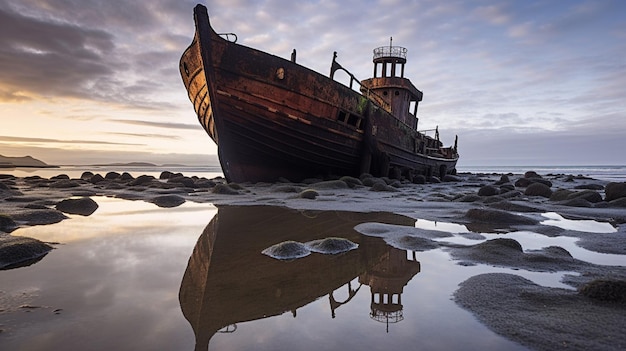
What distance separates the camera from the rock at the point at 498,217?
5152 millimetres

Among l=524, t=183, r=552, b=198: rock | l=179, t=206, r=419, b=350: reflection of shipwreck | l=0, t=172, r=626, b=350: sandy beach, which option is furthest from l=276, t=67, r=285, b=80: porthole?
l=524, t=183, r=552, b=198: rock

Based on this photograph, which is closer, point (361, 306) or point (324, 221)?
point (361, 306)

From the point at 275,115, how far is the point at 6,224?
724cm

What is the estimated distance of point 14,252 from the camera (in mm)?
2945

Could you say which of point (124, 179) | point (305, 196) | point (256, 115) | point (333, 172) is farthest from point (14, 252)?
point (124, 179)

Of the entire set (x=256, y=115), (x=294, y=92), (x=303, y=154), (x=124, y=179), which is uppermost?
(x=294, y=92)

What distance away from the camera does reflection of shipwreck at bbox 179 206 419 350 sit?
6.48 ft

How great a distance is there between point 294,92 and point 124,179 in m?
10.3

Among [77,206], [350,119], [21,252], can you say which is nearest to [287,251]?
[21,252]

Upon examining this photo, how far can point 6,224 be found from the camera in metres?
4.25

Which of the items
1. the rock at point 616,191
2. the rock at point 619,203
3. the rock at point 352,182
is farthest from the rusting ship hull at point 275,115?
the rock at point 619,203

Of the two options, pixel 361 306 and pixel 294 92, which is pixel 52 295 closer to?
pixel 361 306

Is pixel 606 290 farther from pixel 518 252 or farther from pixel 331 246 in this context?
pixel 331 246

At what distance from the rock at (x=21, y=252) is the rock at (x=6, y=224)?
118 centimetres
